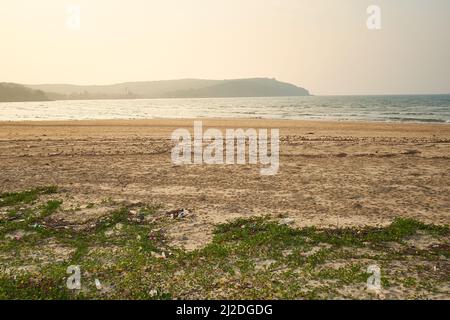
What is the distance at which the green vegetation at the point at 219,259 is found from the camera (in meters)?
7.04

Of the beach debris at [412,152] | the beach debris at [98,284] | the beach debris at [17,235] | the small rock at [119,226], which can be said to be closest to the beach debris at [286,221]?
the small rock at [119,226]

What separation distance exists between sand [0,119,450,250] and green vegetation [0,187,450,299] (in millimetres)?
864

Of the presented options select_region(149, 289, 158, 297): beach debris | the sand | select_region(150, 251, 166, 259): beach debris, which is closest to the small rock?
the sand

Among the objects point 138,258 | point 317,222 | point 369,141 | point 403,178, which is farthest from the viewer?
point 369,141

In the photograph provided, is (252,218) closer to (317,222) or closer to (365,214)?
(317,222)

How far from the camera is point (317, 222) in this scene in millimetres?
10625

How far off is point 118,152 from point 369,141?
19068mm

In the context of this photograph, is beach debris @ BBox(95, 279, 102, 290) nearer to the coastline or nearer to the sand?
the coastline

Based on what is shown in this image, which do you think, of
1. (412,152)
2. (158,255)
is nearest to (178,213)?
(158,255)

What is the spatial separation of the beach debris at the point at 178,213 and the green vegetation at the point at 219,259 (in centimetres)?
18

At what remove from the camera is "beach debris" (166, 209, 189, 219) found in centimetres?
1124

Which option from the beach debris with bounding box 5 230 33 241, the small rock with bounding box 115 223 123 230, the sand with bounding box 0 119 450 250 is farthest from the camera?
the sand with bounding box 0 119 450 250

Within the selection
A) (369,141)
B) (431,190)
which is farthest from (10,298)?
(369,141)

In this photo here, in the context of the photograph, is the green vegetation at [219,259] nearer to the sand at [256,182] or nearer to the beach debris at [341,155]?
the sand at [256,182]
